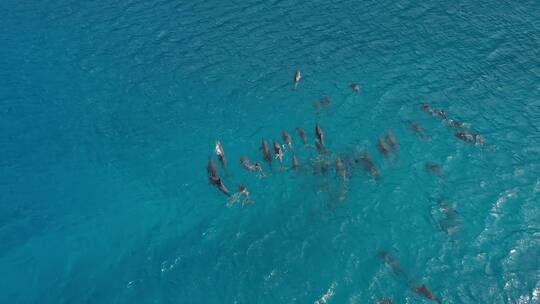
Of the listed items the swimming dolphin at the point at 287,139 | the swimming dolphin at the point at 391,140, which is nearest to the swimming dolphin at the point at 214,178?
the swimming dolphin at the point at 287,139

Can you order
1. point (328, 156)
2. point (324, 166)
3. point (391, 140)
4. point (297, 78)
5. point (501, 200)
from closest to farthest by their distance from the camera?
point (501, 200) → point (324, 166) → point (328, 156) → point (391, 140) → point (297, 78)

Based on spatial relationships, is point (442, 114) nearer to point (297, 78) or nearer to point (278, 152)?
point (297, 78)

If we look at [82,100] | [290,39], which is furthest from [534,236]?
[82,100]

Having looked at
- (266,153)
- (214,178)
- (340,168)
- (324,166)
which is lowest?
(340,168)

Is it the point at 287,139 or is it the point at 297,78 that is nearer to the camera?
the point at 287,139

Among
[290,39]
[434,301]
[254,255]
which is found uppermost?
[290,39]

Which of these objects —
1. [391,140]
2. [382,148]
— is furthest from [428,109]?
[382,148]

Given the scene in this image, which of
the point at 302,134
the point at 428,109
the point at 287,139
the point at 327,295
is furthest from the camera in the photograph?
the point at 428,109

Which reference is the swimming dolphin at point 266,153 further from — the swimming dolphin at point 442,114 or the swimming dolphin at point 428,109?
the swimming dolphin at point 442,114

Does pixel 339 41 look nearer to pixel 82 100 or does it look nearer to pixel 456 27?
pixel 456 27
